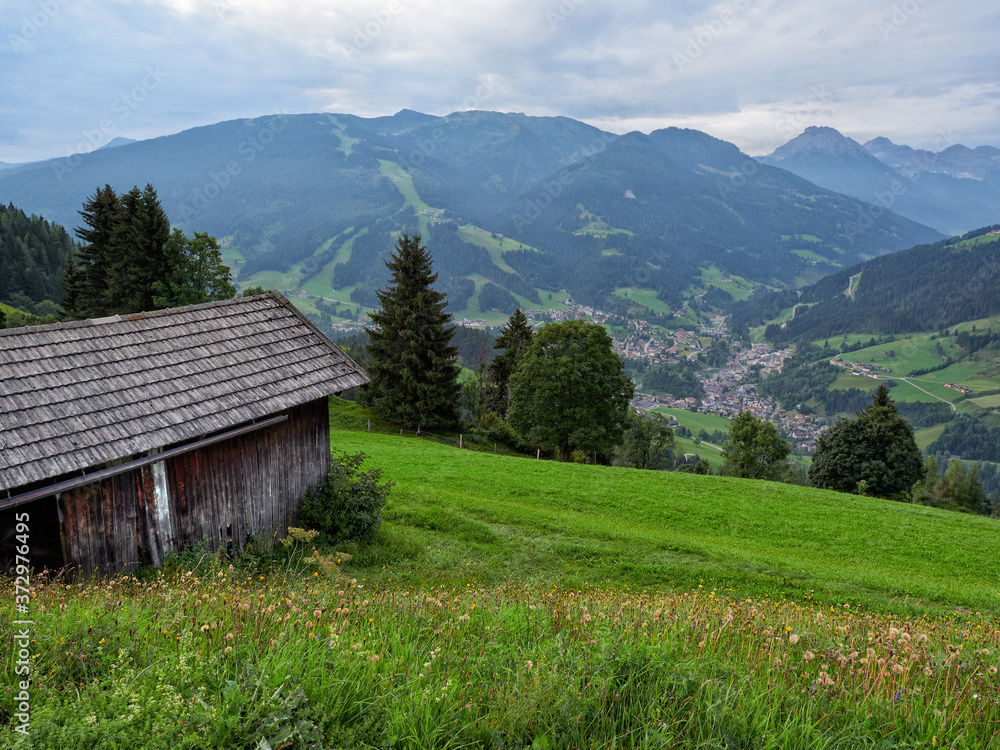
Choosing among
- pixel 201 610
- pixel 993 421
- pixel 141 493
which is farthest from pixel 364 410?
pixel 993 421

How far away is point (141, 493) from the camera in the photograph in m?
9.78

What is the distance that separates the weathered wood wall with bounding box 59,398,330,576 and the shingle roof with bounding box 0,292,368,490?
916 millimetres

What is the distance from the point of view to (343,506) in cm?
1412

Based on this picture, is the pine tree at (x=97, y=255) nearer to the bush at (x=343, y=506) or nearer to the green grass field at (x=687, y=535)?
the green grass field at (x=687, y=535)

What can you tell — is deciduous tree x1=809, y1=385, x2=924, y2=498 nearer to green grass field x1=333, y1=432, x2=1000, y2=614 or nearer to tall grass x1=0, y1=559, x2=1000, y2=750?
green grass field x1=333, y1=432, x2=1000, y2=614

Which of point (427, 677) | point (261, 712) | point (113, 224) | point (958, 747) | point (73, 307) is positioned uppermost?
point (113, 224)

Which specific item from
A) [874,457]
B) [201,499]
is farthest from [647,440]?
[201,499]

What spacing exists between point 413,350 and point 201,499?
115 feet

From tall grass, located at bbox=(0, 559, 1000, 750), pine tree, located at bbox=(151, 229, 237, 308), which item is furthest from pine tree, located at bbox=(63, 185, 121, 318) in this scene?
tall grass, located at bbox=(0, 559, 1000, 750)

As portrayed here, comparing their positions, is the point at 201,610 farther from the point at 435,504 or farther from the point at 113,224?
the point at 113,224

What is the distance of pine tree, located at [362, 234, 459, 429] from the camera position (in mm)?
45562

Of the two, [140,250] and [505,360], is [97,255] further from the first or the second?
[505,360]

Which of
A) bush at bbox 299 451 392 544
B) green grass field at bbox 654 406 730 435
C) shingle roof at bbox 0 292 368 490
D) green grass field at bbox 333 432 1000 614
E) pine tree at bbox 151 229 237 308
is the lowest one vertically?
green grass field at bbox 654 406 730 435

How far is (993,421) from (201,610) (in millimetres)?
239631
